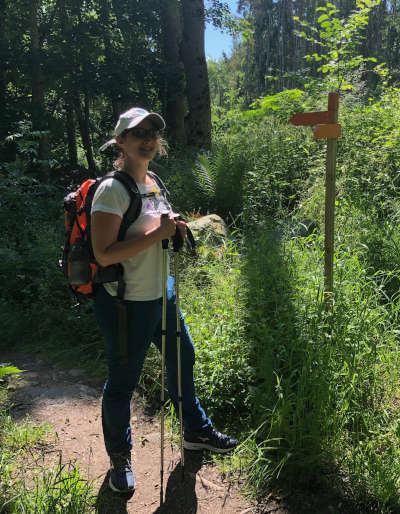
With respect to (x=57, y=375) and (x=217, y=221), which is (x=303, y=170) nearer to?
(x=217, y=221)

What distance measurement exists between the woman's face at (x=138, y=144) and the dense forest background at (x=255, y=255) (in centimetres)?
166

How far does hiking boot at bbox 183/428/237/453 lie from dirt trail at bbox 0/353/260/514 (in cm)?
8

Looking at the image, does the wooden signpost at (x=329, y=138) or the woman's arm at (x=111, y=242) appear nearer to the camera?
the woman's arm at (x=111, y=242)

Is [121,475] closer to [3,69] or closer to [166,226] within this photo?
[166,226]

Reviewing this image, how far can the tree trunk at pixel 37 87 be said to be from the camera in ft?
32.3

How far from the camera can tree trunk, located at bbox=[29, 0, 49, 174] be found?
9.86m

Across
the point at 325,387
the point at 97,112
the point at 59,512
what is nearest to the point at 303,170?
the point at 325,387

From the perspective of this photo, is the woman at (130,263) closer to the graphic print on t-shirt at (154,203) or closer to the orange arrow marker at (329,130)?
the graphic print on t-shirt at (154,203)

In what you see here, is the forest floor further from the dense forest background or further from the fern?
the fern

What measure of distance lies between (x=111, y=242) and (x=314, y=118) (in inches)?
75.5

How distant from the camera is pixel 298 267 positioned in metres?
3.89

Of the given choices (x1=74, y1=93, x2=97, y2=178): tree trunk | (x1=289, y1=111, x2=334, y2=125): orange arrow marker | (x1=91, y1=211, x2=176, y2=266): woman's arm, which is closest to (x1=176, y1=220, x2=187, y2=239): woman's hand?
(x1=91, y1=211, x2=176, y2=266): woman's arm

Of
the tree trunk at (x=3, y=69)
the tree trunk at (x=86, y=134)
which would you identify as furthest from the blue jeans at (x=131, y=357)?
the tree trunk at (x=86, y=134)

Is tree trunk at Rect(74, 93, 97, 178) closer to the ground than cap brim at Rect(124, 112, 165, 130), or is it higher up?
higher up
